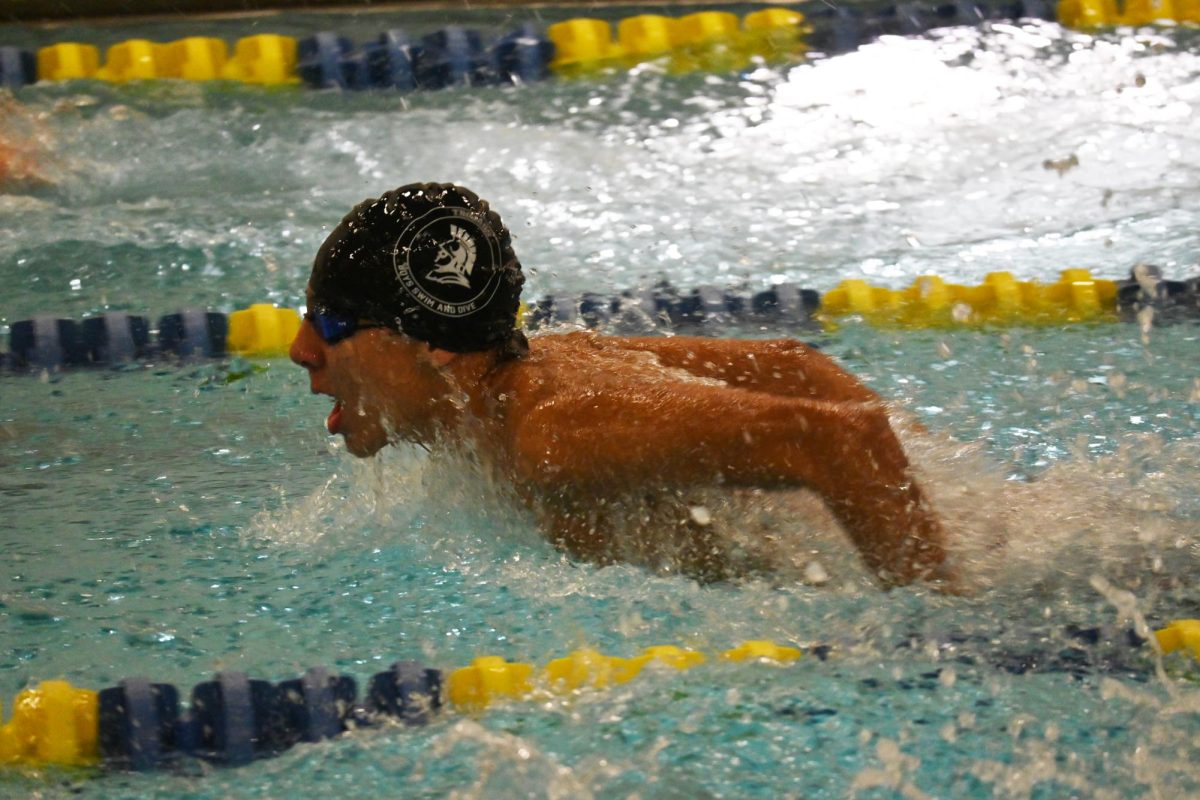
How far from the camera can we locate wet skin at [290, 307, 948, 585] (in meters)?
2.01

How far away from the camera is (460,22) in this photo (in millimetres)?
5797

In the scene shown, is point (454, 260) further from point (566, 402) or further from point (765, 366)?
point (765, 366)

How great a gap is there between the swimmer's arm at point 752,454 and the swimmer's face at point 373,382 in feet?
0.80

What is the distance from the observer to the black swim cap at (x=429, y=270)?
223 cm

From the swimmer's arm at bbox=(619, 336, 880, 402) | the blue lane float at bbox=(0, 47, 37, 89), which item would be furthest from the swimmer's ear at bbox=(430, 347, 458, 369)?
the blue lane float at bbox=(0, 47, 37, 89)

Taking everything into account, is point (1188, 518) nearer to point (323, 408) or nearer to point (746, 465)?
point (746, 465)

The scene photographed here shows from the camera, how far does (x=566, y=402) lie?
213 cm

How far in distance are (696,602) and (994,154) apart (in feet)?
9.10

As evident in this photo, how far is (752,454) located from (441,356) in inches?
22.0

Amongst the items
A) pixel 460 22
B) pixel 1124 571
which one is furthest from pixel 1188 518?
pixel 460 22

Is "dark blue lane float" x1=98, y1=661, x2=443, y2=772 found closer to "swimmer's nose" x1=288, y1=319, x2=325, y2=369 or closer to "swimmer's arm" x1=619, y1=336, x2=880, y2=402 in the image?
"swimmer's nose" x1=288, y1=319, x2=325, y2=369

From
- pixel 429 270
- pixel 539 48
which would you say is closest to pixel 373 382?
pixel 429 270

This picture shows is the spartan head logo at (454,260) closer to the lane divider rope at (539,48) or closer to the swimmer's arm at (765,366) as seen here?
the swimmer's arm at (765,366)

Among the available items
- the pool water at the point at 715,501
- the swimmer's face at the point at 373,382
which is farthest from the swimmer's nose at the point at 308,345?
the pool water at the point at 715,501
